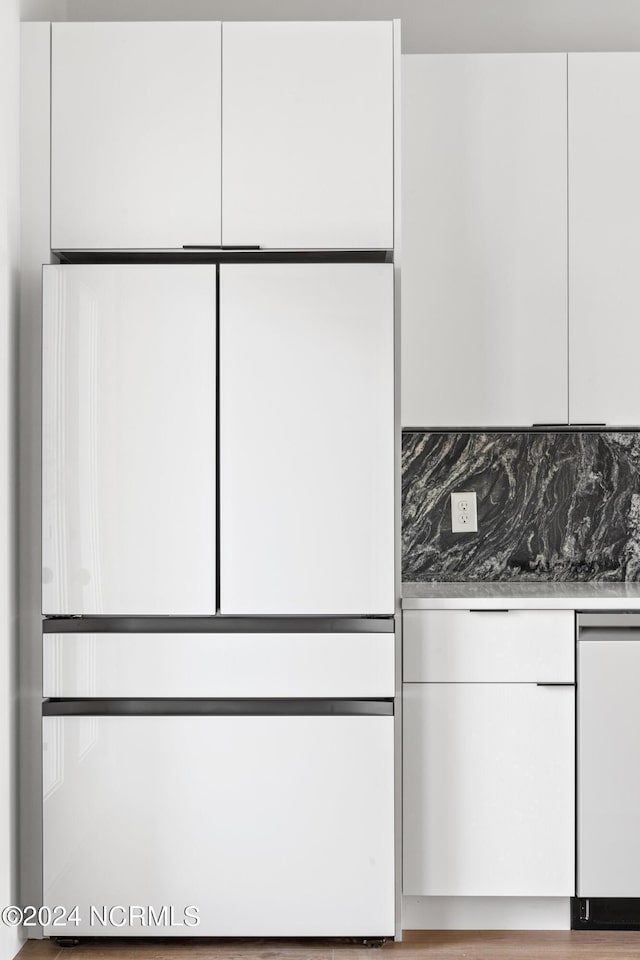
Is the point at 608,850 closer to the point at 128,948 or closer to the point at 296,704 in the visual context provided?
the point at 296,704

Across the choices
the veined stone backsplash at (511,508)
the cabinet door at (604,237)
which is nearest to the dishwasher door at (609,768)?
the veined stone backsplash at (511,508)

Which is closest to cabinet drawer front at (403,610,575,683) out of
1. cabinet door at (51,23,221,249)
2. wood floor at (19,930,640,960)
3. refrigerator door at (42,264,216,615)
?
refrigerator door at (42,264,216,615)

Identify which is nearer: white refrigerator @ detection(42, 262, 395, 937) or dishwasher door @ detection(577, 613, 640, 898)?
white refrigerator @ detection(42, 262, 395, 937)

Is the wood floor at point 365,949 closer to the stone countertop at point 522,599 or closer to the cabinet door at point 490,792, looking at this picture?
the cabinet door at point 490,792

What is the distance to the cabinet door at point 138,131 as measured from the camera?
2303 millimetres

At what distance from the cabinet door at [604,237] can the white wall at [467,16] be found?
0.44 metres

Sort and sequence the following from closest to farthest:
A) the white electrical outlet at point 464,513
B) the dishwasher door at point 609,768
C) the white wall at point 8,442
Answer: the white wall at point 8,442
the dishwasher door at point 609,768
the white electrical outlet at point 464,513

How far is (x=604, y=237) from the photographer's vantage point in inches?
107

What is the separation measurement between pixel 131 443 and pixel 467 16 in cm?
198

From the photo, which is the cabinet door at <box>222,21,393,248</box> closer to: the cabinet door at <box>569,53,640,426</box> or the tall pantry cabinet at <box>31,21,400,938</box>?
the tall pantry cabinet at <box>31,21,400,938</box>

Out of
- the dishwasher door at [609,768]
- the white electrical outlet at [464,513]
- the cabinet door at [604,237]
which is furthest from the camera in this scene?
the white electrical outlet at [464,513]

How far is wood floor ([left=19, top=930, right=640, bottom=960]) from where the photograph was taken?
7.49 feet

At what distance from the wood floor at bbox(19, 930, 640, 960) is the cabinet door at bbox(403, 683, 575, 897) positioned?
0.44 feet

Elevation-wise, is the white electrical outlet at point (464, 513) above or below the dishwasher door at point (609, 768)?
above
